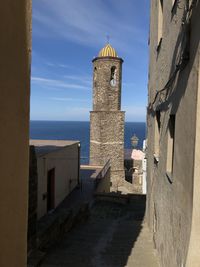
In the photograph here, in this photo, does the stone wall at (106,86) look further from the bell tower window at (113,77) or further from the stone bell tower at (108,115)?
the bell tower window at (113,77)

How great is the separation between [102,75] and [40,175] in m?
18.9

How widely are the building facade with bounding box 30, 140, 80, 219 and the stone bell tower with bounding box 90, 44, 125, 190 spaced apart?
10.9 metres

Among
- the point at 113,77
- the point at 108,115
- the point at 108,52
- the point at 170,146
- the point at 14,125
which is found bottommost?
the point at 170,146

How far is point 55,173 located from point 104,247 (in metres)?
6.42

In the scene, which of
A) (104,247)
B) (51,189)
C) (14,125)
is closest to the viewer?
(14,125)

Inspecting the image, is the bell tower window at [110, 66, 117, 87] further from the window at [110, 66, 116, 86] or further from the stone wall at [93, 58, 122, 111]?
the stone wall at [93, 58, 122, 111]

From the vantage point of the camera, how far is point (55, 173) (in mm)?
14500

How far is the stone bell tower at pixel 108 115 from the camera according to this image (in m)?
29.7

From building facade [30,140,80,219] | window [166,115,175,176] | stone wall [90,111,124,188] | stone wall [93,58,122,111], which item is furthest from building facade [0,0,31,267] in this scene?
stone wall [93,58,122,111]

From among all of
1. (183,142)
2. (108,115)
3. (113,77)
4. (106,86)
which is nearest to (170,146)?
(183,142)

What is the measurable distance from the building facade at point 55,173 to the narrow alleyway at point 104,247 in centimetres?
199

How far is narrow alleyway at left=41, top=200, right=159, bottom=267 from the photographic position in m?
7.28

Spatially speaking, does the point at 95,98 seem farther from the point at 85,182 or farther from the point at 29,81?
the point at 29,81

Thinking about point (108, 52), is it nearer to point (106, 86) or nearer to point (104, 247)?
point (106, 86)
